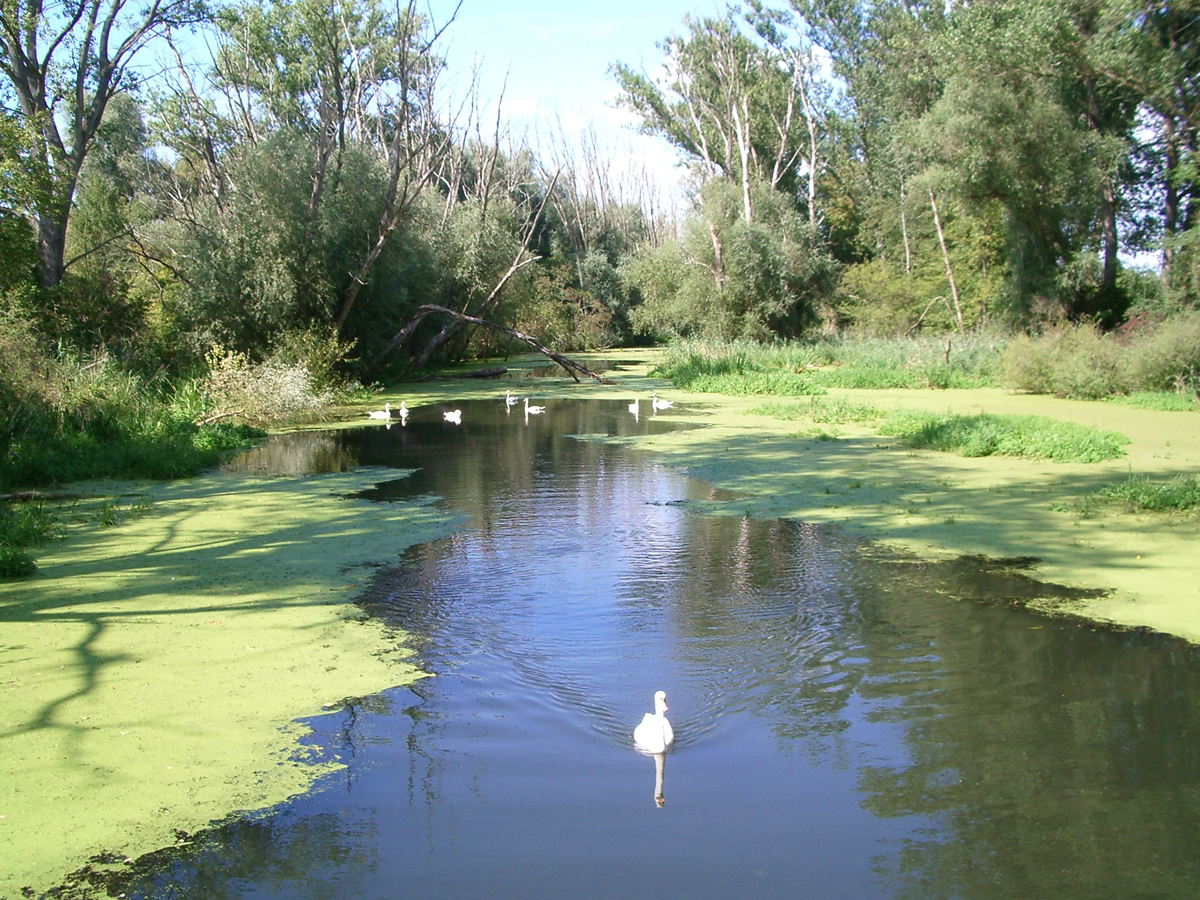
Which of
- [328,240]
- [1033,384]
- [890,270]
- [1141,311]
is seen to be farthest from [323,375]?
[890,270]

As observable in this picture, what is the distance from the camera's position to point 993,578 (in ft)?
23.3

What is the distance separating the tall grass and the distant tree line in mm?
2482

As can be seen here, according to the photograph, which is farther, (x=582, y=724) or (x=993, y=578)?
(x=993, y=578)

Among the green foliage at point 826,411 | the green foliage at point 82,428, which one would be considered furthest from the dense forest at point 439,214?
the green foliage at point 826,411

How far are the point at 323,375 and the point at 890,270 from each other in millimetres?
25555

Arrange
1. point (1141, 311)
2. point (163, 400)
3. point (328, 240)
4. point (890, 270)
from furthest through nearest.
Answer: point (890, 270) < point (328, 240) < point (1141, 311) < point (163, 400)

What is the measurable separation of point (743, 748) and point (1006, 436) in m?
9.19

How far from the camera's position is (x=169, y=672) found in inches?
203

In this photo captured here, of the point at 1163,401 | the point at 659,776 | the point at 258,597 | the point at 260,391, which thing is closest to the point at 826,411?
the point at 1163,401

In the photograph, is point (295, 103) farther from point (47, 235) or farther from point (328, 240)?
point (47, 235)

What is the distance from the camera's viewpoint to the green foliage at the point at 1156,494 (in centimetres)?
854

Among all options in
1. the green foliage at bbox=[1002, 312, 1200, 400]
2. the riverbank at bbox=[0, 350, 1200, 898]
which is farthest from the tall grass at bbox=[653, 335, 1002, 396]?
the riverbank at bbox=[0, 350, 1200, 898]

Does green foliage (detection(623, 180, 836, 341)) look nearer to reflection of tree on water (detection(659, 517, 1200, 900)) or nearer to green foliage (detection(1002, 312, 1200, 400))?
green foliage (detection(1002, 312, 1200, 400))

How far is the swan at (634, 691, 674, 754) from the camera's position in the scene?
4.29 m
